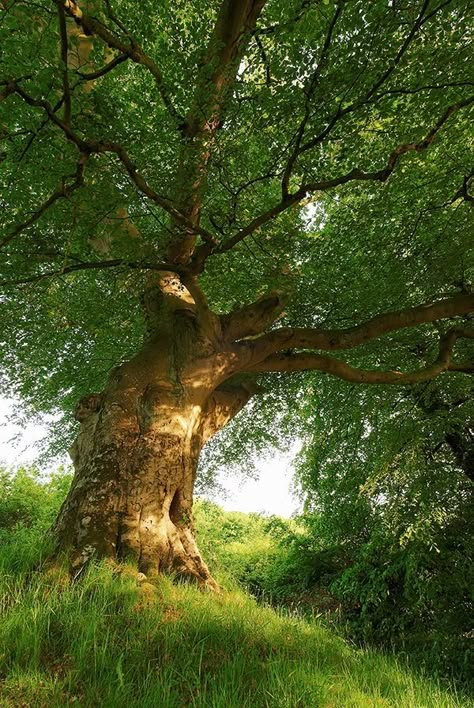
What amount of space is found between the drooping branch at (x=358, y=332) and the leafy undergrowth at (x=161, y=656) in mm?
3380

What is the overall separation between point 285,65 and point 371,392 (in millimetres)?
6524

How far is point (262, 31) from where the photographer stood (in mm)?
4625

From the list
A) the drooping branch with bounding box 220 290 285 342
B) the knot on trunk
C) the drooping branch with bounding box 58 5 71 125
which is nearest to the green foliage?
the drooping branch with bounding box 220 290 285 342

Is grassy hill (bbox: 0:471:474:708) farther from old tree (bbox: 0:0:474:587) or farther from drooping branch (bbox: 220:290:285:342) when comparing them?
drooping branch (bbox: 220:290:285:342)

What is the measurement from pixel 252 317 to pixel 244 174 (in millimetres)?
1835

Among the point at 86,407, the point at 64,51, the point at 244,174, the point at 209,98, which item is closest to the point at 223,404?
the point at 86,407

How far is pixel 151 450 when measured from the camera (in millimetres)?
4430

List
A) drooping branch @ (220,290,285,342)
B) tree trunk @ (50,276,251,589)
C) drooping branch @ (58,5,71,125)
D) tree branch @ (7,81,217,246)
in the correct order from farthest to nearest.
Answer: drooping branch @ (220,290,285,342), tree trunk @ (50,276,251,589), tree branch @ (7,81,217,246), drooping branch @ (58,5,71,125)

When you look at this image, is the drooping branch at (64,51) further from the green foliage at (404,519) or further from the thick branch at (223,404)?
the green foliage at (404,519)

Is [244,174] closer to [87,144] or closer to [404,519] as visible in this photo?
[87,144]

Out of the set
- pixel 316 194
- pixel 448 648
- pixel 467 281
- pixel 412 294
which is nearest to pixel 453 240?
pixel 467 281

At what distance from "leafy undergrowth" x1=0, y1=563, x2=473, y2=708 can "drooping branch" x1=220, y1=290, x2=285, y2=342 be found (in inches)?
133

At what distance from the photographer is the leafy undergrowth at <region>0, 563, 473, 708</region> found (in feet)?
6.60

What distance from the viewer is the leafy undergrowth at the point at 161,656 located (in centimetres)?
201
